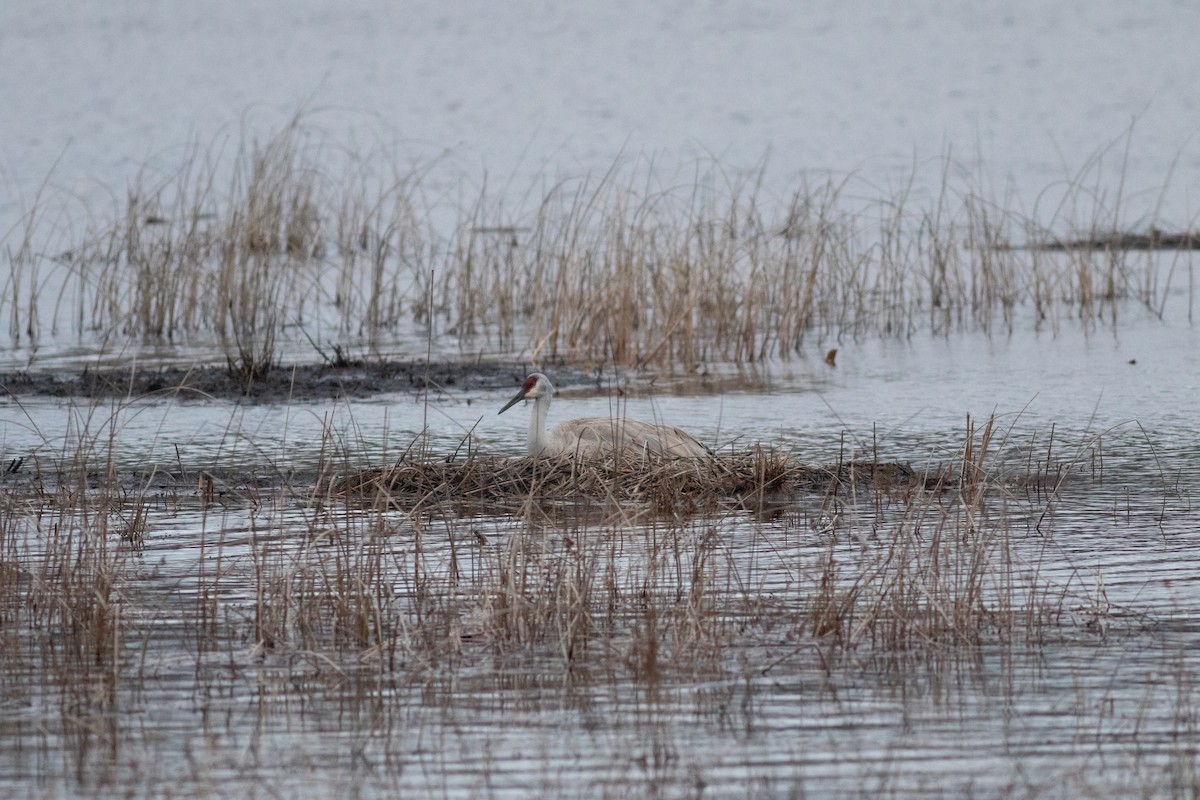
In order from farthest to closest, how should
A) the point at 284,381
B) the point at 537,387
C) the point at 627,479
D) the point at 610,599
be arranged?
the point at 284,381, the point at 537,387, the point at 627,479, the point at 610,599

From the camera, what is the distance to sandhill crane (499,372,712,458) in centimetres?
845

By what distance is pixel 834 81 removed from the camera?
38.1m

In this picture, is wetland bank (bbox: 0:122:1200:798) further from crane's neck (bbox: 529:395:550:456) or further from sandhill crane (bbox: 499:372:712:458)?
crane's neck (bbox: 529:395:550:456)

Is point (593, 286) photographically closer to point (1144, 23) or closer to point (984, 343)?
point (984, 343)

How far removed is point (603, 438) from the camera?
Answer: 8711mm

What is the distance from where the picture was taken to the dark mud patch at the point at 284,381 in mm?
11859

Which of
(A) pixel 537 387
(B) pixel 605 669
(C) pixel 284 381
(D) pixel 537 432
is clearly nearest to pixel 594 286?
(C) pixel 284 381

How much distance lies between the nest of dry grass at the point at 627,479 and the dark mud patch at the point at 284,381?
3555 millimetres

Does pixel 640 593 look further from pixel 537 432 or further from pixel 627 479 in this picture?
pixel 537 432

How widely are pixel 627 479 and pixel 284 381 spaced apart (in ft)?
16.7

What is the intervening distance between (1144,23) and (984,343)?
3336 centimetres

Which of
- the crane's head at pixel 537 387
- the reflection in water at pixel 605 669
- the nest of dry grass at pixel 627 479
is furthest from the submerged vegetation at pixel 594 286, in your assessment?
the reflection in water at pixel 605 669

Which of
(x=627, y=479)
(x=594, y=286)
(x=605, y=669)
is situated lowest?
(x=605, y=669)

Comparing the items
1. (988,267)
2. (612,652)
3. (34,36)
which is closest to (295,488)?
(612,652)
